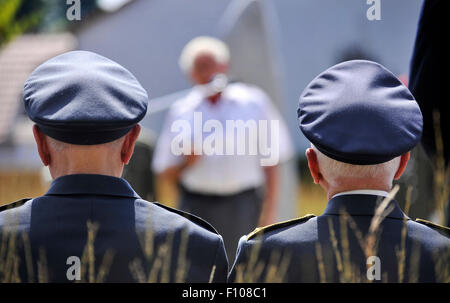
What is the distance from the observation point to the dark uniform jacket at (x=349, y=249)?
2.38 metres

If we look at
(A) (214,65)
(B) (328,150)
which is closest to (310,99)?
(B) (328,150)

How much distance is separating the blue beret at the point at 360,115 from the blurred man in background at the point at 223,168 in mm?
3043

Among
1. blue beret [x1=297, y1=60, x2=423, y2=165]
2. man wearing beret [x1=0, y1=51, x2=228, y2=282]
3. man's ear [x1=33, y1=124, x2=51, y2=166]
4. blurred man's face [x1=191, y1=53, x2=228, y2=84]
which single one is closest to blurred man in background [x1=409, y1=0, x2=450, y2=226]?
blue beret [x1=297, y1=60, x2=423, y2=165]

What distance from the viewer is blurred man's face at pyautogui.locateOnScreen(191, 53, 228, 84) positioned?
602 cm

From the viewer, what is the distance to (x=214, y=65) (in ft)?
20.0

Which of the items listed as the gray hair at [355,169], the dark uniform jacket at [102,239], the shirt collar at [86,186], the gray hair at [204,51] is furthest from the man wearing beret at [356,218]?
the gray hair at [204,51]

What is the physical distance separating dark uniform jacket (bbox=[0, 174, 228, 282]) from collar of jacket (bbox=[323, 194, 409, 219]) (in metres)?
0.40

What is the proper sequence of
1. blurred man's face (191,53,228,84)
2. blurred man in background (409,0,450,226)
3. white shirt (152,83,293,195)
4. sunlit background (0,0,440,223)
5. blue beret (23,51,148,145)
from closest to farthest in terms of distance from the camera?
blue beret (23,51,148,145) < blurred man in background (409,0,450,226) < white shirt (152,83,293,195) < blurred man's face (191,53,228,84) < sunlit background (0,0,440,223)

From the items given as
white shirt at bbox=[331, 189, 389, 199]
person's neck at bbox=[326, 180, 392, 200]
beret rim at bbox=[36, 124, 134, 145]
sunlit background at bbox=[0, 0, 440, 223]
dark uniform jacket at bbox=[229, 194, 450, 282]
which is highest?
beret rim at bbox=[36, 124, 134, 145]

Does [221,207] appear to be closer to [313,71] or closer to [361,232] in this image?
[361,232]

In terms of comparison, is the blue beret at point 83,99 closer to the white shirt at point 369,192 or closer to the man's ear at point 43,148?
the man's ear at point 43,148

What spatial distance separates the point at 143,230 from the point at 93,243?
158 mm

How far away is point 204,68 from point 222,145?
0.74 metres

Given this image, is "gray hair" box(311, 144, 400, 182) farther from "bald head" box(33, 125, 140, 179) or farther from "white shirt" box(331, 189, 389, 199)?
"bald head" box(33, 125, 140, 179)
